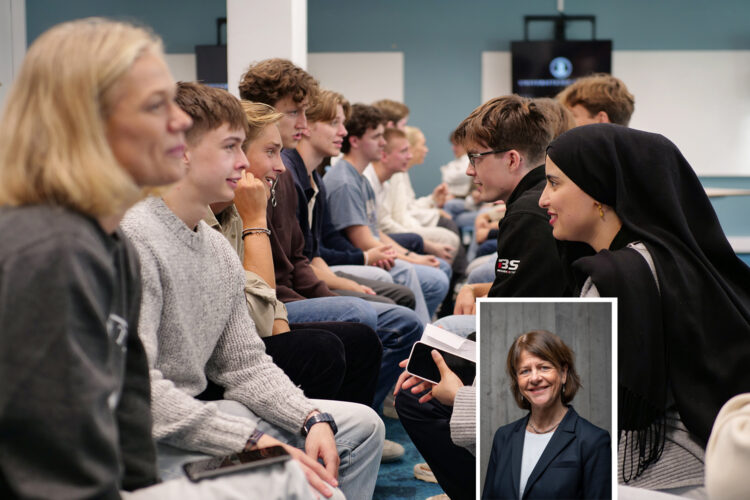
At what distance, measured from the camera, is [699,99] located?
9.12 m

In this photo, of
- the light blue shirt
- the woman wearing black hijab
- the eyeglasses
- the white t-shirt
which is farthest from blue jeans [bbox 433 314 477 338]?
the light blue shirt

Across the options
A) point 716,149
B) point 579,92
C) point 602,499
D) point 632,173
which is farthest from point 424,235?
point 716,149

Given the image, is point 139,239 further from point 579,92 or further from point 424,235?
point 424,235

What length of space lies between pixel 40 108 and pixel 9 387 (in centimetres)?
36

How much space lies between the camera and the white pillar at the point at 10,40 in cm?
391

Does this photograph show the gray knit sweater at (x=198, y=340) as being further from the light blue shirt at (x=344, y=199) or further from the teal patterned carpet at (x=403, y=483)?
the light blue shirt at (x=344, y=199)

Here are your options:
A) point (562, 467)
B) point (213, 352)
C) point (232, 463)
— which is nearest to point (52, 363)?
point (232, 463)

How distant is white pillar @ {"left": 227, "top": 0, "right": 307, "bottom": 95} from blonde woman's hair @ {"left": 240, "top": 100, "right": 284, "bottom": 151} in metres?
1.55

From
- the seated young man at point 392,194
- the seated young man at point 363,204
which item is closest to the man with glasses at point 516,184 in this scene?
the seated young man at point 363,204

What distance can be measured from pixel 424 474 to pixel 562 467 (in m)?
1.52

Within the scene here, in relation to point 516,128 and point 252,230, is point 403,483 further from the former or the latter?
point 516,128

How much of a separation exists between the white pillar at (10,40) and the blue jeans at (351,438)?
2802 mm

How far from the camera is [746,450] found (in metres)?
1.18

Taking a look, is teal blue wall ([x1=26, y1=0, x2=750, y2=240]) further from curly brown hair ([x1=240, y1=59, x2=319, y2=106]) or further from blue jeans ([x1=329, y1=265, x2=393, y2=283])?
curly brown hair ([x1=240, y1=59, x2=319, y2=106])
